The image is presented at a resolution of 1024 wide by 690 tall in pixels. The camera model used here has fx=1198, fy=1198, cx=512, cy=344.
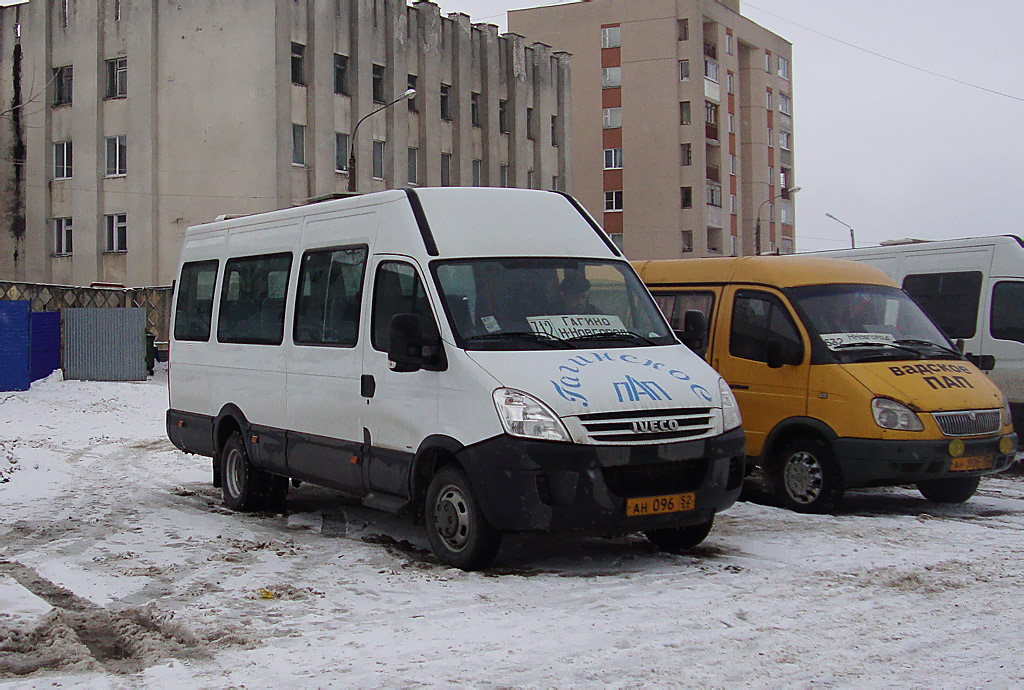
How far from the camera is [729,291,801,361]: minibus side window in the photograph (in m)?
10.7

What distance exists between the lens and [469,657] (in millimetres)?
5656

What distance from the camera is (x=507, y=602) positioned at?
680 cm

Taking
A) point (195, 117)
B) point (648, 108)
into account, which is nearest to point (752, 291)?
point (195, 117)

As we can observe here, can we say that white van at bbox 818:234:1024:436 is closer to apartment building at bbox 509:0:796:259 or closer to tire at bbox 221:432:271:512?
tire at bbox 221:432:271:512

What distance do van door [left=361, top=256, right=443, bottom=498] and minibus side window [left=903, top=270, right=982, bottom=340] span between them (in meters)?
8.31

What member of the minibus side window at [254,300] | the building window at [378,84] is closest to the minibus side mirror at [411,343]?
the minibus side window at [254,300]

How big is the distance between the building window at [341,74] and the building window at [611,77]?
88.2ft

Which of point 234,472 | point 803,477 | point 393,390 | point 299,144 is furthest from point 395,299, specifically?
point 299,144

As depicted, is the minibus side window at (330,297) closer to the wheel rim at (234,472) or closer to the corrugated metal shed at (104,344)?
the wheel rim at (234,472)

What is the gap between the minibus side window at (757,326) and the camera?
1066 centimetres

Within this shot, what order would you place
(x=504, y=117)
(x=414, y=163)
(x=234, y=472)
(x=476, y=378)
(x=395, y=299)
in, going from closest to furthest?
(x=476, y=378), (x=395, y=299), (x=234, y=472), (x=414, y=163), (x=504, y=117)

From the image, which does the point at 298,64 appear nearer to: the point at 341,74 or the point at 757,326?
→ the point at 341,74

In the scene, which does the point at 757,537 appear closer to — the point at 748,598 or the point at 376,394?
the point at 748,598

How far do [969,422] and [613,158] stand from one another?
5714 centimetres
